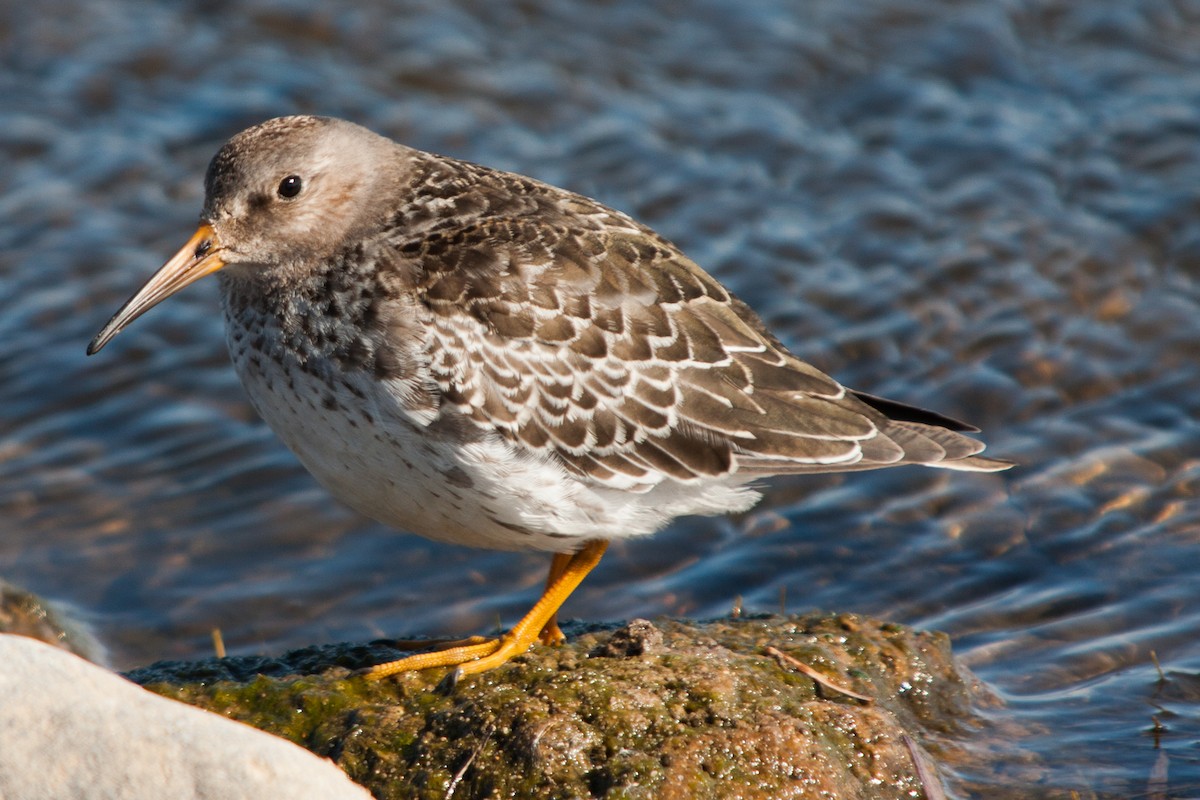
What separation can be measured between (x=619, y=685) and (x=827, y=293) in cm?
583

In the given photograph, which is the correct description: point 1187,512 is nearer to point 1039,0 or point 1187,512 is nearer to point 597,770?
point 597,770

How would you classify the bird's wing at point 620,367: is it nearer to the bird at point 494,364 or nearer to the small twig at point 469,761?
the bird at point 494,364

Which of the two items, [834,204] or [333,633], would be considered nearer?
[333,633]

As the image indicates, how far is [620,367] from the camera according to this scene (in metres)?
6.50

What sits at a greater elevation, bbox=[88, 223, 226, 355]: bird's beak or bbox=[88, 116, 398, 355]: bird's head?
bbox=[88, 116, 398, 355]: bird's head

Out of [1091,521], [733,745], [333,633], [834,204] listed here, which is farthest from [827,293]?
[733,745]

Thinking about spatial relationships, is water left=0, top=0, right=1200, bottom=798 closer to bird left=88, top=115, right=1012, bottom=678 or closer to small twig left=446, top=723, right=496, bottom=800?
bird left=88, top=115, right=1012, bottom=678

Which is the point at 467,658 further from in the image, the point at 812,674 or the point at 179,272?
the point at 179,272

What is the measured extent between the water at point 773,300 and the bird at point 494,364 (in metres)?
1.61

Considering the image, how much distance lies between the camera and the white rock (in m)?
4.47

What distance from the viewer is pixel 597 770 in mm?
5363

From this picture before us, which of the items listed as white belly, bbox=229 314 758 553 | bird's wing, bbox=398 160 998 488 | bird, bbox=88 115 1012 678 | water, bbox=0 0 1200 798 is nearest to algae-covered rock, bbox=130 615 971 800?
bird, bbox=88 115 1012 678

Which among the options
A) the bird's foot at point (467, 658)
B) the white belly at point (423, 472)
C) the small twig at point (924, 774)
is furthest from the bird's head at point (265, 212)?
the small twig at point (924, 774)

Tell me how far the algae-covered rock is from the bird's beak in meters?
1.60
